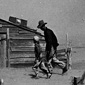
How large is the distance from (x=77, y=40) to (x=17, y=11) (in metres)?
7.14

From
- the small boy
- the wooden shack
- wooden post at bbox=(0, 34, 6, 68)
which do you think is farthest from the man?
the wooden shack

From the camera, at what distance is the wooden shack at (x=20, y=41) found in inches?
818

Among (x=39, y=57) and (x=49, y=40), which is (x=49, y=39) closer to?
(x=49, y=40)

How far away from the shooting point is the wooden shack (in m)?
20.8

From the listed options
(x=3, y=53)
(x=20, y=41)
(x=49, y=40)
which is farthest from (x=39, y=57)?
(x=20, y=41)

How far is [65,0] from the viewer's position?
152ft

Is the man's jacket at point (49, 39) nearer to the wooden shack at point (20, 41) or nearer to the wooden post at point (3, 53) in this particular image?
the wooden post at point (3, 53)

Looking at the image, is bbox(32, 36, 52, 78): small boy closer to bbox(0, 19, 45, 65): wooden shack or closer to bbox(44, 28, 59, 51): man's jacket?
bbox(44, 28, 59, 51): man's jacket

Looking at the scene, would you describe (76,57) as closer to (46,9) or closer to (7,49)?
(7,49)

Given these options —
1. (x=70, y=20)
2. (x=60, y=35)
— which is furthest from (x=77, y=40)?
(x=70, y=20)

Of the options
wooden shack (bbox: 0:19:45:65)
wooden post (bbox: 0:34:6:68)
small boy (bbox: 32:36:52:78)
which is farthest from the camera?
wooden shack (bbox: 0:19:45:65)

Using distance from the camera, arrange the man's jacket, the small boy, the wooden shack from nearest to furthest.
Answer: the man's jacket < the small boy < the wooden shack

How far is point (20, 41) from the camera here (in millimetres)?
20984

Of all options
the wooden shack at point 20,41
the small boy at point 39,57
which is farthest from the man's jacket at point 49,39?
the wooden shack at point 20,41
